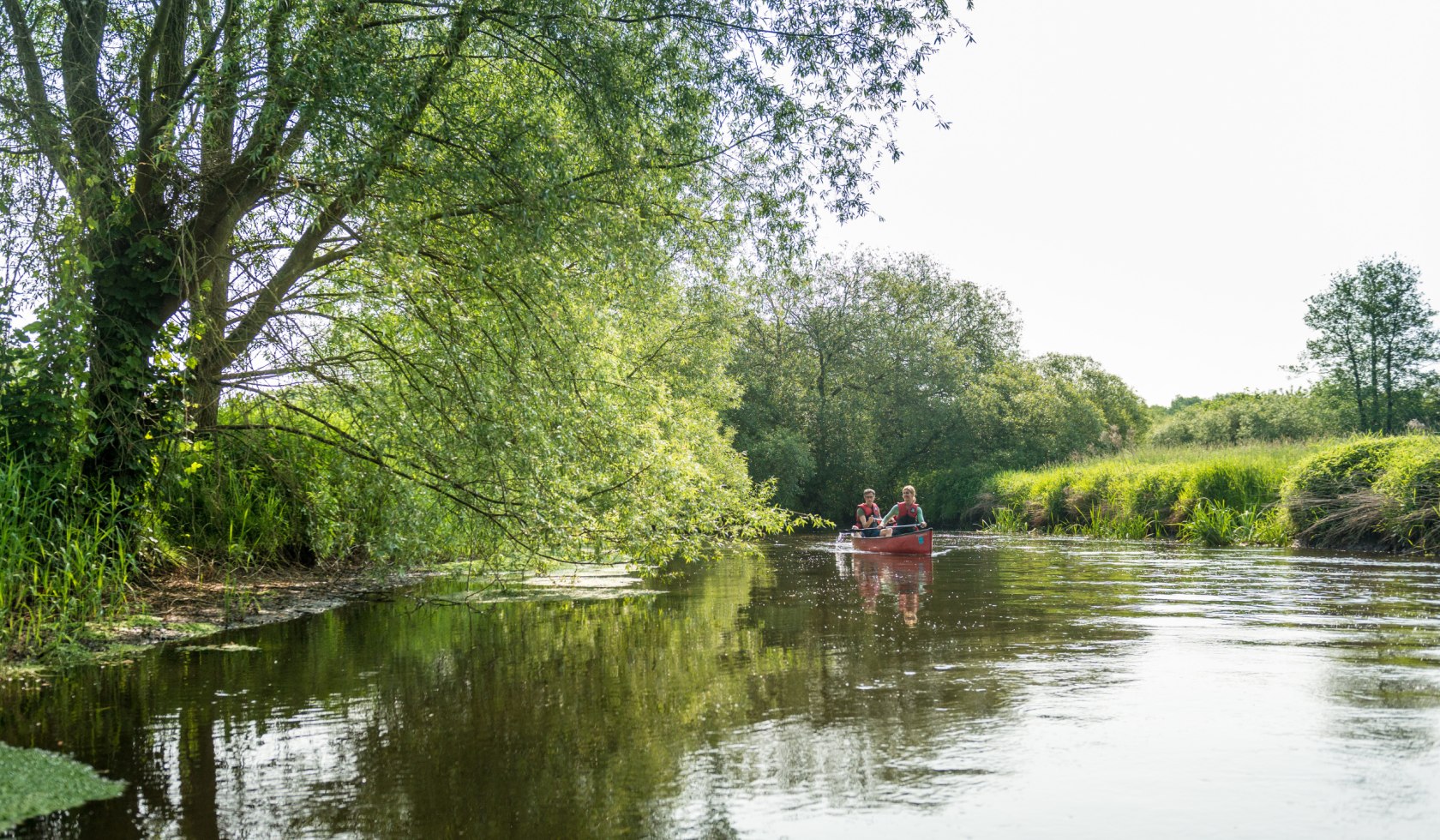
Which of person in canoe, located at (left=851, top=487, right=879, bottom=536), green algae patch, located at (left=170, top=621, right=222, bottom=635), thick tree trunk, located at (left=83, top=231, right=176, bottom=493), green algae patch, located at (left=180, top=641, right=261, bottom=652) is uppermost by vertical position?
thick tree trunk, located at (left=83, top=231, right=176, bottom=493)

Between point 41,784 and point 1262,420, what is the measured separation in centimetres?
5235

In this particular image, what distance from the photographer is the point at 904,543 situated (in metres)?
21.2

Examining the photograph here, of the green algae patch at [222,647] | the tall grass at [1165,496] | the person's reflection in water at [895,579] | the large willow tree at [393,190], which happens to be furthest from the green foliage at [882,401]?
the green algae patch at [222,647]

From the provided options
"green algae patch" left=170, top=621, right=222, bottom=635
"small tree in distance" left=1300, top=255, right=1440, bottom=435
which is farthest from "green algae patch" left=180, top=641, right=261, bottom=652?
"small tree in distance" left=1300, top=255, right=1440, bottom=435

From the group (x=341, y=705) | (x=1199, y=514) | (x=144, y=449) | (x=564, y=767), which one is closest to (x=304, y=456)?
(x=144, y=449)

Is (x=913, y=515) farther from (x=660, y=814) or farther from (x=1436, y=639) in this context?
(x=660, y=814)

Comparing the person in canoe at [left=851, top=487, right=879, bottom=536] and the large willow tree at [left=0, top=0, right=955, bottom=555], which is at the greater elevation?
the large willow tree at [left=0, top=0, right=955, bottom=555]

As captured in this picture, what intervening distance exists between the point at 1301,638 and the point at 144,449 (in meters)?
10.3

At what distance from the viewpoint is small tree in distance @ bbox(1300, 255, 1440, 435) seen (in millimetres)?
52562

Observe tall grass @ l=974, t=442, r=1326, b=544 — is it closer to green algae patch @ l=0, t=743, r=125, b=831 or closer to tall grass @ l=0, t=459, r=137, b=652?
tall grass @ l=0, t=459, r=137, b=652

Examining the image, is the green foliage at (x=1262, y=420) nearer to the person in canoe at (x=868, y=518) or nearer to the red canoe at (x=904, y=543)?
the person in canoe at (x=868, y=518)

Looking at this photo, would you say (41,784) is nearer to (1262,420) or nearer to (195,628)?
(195,628)

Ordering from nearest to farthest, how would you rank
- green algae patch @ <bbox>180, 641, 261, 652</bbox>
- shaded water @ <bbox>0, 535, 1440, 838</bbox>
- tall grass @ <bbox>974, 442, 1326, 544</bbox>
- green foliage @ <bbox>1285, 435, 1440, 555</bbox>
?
shaded water @ <bbox>0, 535, 1440, 838</bbox> → green algae patch @ <bbox>180, 641, 261, 652</bbox> → green foliage @ <bbox>1285, 435, 1440, 555</bbox> → tall grass @ <bbox>974, 442, 1326, 544</bbox>

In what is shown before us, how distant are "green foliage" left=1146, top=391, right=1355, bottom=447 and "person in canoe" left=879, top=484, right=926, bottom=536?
27668 mm
